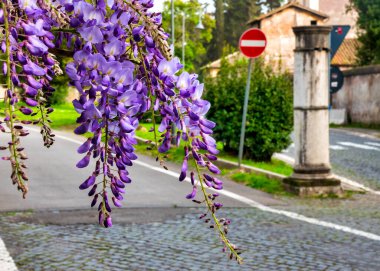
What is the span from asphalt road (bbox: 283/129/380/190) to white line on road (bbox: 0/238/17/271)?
8.52m

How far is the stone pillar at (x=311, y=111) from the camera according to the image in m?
13.1

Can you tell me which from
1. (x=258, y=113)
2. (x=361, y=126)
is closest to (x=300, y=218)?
(x=258, y=113)

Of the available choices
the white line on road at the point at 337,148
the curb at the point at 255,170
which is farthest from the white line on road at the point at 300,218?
the white line on road at the point at 337,148

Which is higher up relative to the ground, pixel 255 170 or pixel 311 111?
pixel 311 111

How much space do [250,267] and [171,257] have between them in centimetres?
80

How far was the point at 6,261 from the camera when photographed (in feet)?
23.4

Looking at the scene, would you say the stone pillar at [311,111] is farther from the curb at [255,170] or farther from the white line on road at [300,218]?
the white line on road at [300,218]

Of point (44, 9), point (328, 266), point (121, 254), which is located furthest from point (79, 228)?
point (44, 9)

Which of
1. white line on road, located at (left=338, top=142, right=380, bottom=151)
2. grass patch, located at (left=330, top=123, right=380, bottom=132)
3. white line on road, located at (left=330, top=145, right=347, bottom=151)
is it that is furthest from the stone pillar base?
grass patch, located at (left=330, top=123, right=380, bottom=132)

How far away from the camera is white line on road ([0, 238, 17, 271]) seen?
6.84m

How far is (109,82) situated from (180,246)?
6882mm

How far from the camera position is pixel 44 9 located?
4.39 feet

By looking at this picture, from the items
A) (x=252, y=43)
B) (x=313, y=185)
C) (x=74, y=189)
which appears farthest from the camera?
(x=252, y=43)

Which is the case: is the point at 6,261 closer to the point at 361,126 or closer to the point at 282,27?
the point at 361,126
